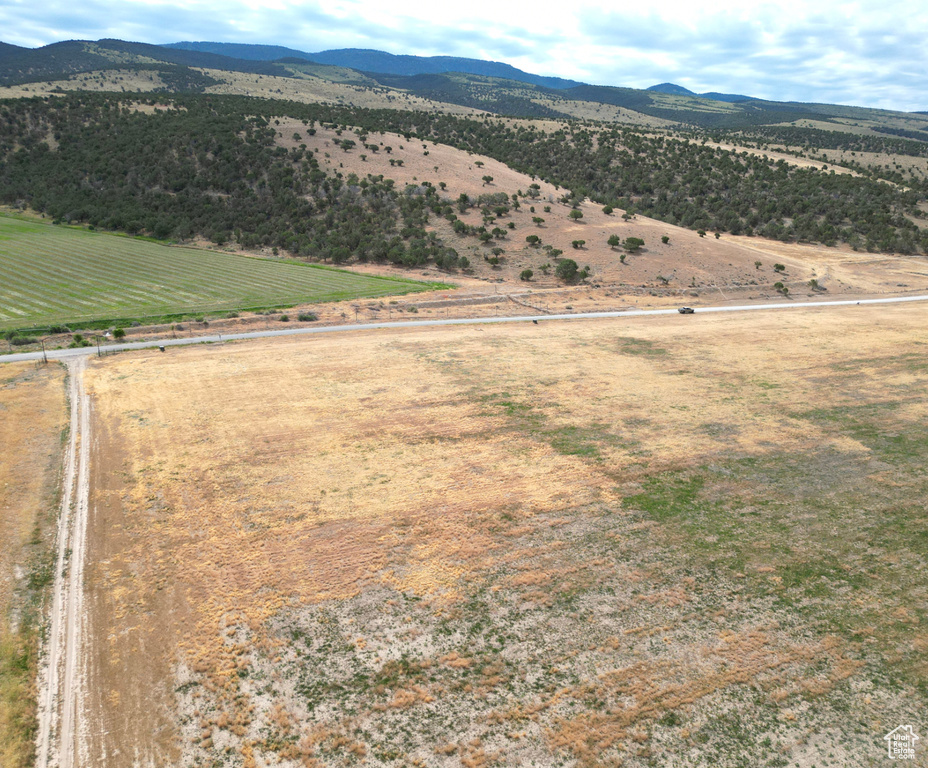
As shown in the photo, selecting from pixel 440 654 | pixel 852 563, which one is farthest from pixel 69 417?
pixel 852 563

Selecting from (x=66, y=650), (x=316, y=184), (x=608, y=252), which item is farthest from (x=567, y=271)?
(x=66, y=650)

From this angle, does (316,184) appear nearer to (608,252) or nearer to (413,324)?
(608,252)

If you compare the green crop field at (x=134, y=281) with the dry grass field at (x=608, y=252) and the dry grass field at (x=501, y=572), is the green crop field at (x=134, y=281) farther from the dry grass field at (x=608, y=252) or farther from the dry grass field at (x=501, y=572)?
the dry grass field at (x=501, y=572)

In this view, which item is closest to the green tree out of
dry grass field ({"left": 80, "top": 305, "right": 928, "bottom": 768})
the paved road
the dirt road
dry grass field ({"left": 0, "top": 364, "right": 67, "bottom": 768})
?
the paved road

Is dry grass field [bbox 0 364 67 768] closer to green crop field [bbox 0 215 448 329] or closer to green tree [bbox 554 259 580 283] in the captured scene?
green crop field [bbox 0 215 448 329]

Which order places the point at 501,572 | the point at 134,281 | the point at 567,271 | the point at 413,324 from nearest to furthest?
the point at 501,572
the point at 413,324
the point at 134,281
the point at 567,271

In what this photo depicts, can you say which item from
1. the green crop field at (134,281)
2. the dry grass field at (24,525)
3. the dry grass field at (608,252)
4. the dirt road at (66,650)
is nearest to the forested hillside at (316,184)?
the dry grass field at (608,252)
